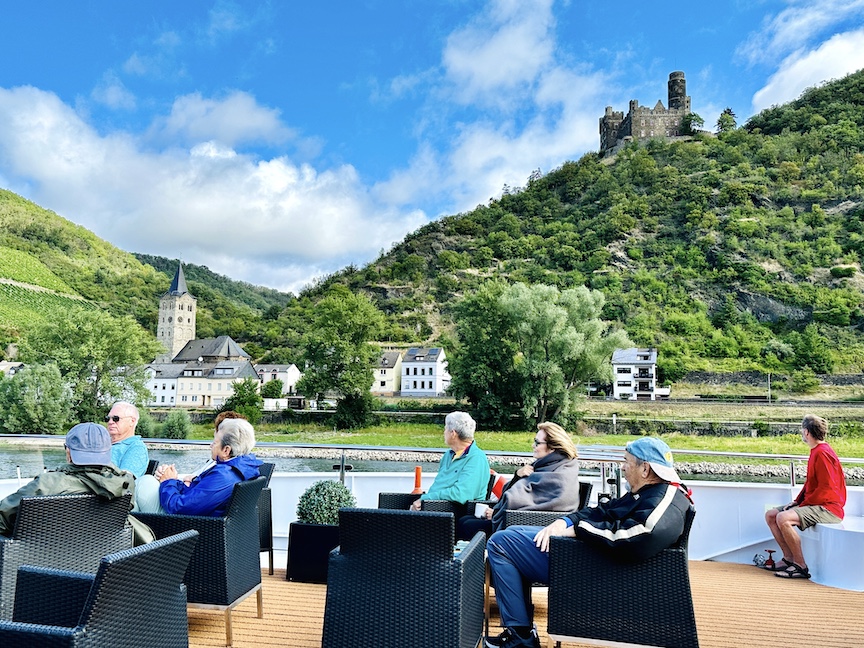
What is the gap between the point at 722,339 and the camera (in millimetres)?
51688

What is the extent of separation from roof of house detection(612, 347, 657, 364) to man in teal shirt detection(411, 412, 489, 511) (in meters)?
45.7

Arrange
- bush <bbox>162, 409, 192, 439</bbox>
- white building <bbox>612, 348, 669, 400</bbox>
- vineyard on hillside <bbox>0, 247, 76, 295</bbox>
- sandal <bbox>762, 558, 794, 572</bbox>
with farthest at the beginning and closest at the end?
vineyard on hillside <bbox>0, 247, 76, 295</bbox>, white building <bbox>612, 348, 669, 400</bbox>, bush <bbox>162, 409, 192, 439</bbox>, sandal <bbox>762, 558, 794, 572</bbox>

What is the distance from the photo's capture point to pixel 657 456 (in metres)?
2.46

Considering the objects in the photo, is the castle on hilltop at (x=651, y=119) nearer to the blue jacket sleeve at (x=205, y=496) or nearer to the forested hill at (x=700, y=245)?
the forested hill at (x=700, y=245)

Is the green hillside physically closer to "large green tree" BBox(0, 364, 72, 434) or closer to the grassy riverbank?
"large green tree" BBox(0, 364, 72, 434)

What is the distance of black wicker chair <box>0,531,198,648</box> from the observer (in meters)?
1.35

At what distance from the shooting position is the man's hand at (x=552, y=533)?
2.57 meters

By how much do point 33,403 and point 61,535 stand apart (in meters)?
29.5

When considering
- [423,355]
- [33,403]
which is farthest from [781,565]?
[423,355]

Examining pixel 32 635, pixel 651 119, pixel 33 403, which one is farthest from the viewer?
pixel 651 119

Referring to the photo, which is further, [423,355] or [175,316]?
[175,316]

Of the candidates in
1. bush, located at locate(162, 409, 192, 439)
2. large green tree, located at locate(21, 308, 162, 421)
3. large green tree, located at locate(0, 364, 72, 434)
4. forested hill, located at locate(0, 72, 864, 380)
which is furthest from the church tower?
large green tree, located at locate(0, 364, 72, 434)

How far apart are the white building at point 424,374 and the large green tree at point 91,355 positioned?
92.7 feet

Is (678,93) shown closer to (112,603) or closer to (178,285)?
(178,285)
